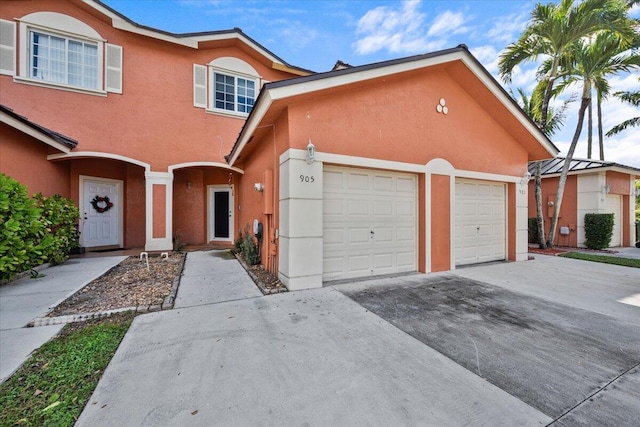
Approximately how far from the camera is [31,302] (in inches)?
169

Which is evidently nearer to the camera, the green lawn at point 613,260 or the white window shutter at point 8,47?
the green lawn at point 613,260

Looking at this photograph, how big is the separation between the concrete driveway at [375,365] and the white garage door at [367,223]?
135 cm

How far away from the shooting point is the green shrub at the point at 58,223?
21.8 feet

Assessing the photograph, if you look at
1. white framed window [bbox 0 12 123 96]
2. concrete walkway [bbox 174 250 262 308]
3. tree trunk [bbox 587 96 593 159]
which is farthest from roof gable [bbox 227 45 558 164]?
tree trunk [bbox 587 96 593 159]

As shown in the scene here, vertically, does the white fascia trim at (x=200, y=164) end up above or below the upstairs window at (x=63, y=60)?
below

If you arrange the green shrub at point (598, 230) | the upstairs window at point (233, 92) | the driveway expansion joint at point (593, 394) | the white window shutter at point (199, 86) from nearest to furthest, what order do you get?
the driveway expansion joint at point (593, 394) < the white window shutter at point (199, 86) < the upstairs window at point (233, 92) < the green shrub at point (598, 230)

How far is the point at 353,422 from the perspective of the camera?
1.94 meters

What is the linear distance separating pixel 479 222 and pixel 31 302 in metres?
9.87

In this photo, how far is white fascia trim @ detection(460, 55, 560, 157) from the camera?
21.5ft

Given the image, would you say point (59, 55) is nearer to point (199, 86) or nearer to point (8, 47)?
point (8, 47)

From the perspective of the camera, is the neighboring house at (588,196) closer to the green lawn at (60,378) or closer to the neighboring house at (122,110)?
the neighboring house at (122,110)

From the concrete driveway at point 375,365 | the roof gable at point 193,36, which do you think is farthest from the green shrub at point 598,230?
the roof gable at point 193,36

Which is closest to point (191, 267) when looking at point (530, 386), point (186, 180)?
point (186, 180)

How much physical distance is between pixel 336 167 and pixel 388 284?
103 inches
